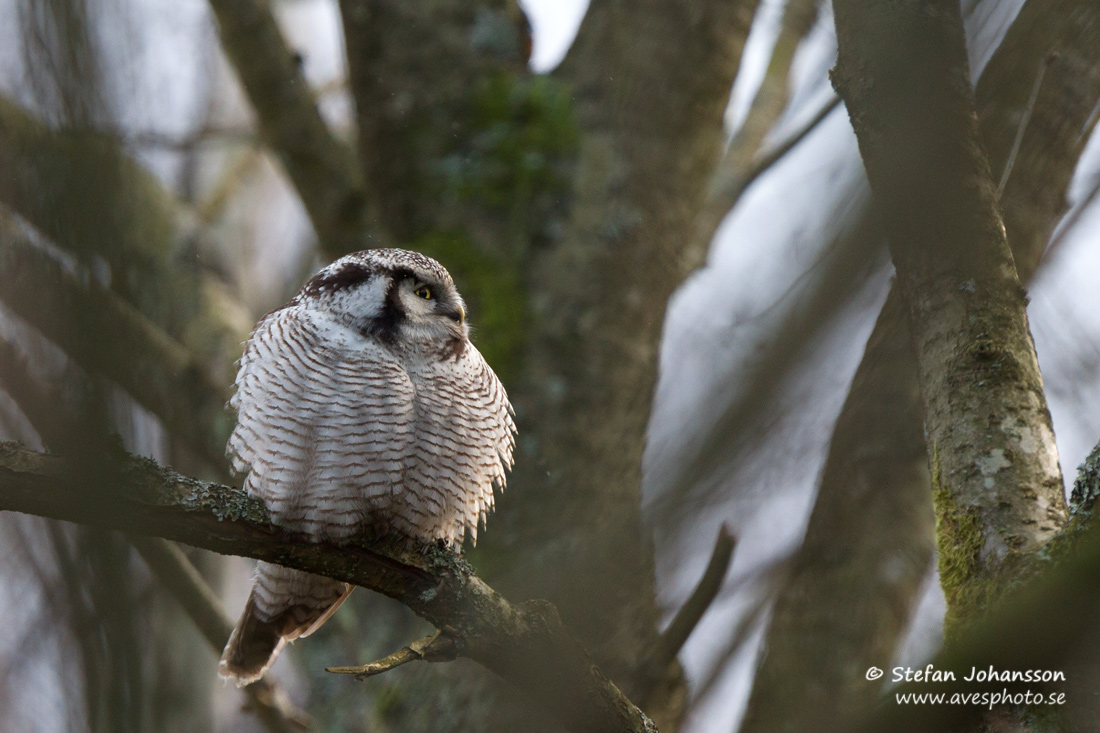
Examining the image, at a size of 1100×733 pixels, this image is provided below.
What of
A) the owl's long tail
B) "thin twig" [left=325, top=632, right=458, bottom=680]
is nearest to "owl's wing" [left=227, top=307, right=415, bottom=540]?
the owl's long tail

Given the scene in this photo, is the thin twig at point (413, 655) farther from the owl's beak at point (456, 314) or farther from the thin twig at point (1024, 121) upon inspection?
the thin twig at point (1024, 121)

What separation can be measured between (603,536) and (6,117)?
15.4ft

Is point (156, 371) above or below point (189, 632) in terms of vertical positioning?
above

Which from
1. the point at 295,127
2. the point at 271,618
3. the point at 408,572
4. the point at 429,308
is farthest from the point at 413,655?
the point at 295,127

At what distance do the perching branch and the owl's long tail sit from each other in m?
A: 1.18

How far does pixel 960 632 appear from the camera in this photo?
246cm

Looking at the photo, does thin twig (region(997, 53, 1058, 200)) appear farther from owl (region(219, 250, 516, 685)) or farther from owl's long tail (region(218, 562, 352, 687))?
owl's long tail (region(218, 562, 352, 687))

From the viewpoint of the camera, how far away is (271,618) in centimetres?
436

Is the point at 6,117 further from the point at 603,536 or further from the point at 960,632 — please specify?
the point at 960,632

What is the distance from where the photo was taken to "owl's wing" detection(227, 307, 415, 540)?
3600mm

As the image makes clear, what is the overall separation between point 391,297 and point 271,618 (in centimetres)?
164

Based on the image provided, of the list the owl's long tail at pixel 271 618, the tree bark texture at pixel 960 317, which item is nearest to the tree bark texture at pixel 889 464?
the tree bark texture at pixel 960 317

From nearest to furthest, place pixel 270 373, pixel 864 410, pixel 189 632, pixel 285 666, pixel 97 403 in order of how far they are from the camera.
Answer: pixel 97 403 → pixel 864 410 → pixel 270 373 → pixel 189 632 → pixel 285 666

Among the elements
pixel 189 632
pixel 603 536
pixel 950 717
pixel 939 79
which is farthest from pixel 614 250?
pixel 189 632
